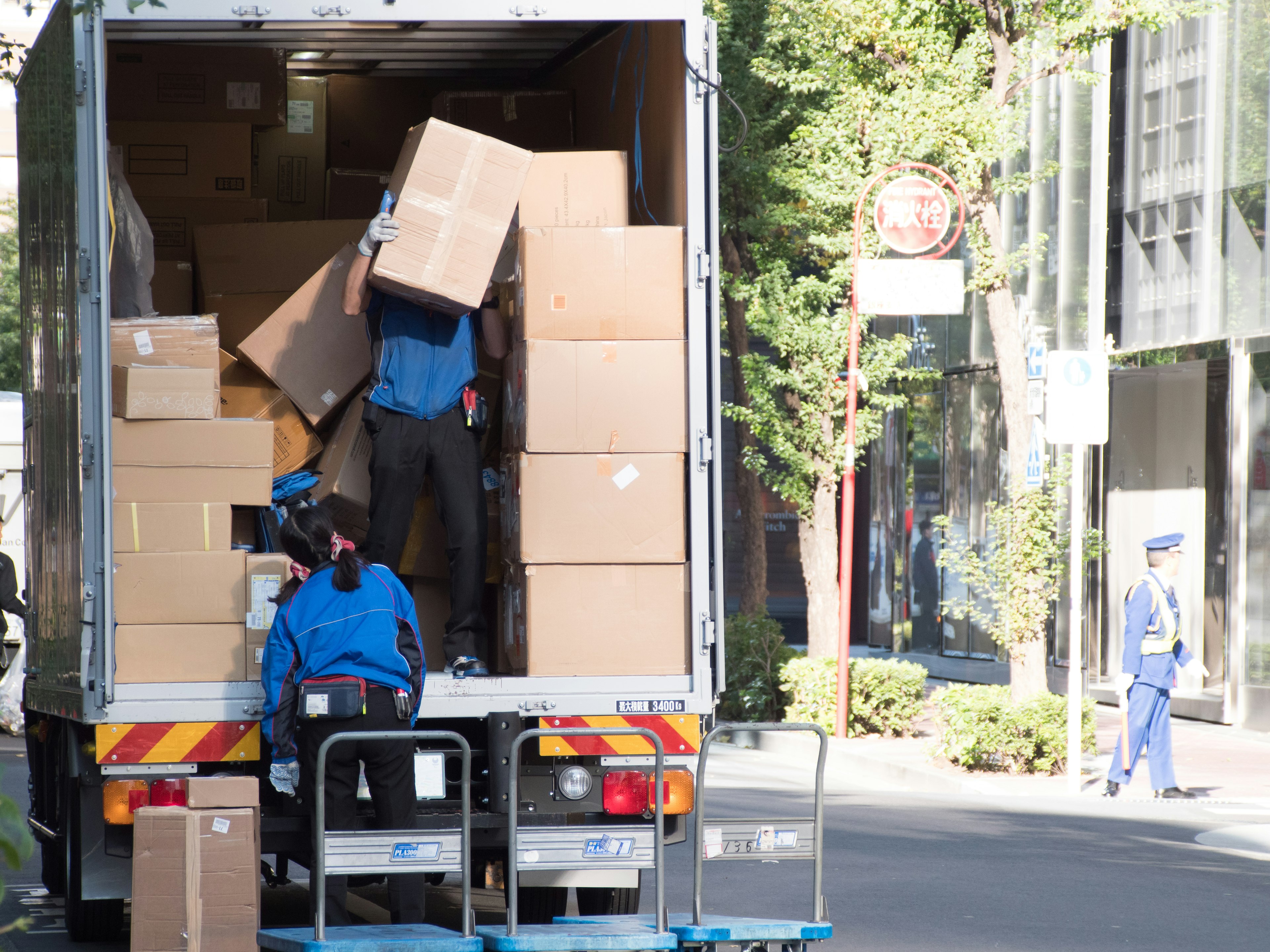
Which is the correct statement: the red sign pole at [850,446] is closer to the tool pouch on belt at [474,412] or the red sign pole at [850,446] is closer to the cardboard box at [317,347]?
the cardboard box at [317,347]

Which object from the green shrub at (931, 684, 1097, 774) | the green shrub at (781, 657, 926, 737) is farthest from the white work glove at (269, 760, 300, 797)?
the green shrub at (781, 657, 926, 737)

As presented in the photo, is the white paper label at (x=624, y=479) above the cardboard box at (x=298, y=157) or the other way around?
the other way around

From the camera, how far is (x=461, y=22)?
707 centimetres

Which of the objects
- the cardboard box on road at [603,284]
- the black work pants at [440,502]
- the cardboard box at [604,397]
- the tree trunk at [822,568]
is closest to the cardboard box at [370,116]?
the black work pants at [440,502]

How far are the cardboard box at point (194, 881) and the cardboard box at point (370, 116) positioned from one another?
416 centimetres

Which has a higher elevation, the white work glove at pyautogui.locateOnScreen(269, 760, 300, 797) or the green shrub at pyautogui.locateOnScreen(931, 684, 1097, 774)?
the white work glove at pyautogui.locateOnScreen(269, 760, 300, 797)

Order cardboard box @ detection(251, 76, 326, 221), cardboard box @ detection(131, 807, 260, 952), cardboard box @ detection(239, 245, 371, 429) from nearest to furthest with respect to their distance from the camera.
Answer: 1. cardboard box @ detection(131, 807, 260, 952)
2. cardboard box @ detection(239, 245, 371, 429)
3. cardboard box @ detection(251, 76, 326, 221)

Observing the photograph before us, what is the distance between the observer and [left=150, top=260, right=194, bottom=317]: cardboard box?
26.4ft

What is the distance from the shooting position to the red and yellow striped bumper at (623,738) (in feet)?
20.0

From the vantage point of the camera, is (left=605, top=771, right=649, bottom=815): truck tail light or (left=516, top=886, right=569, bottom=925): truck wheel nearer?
(left=605, top=771, right=649, bottom=815): truck tail light

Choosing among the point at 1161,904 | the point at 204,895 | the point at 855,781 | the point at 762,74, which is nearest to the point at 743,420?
the point at 762,74

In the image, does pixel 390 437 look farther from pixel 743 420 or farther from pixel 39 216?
pixel 743 420

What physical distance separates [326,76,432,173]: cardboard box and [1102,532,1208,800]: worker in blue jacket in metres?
6.03

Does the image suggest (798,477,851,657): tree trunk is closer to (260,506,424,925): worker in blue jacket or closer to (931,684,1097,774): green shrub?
(931,684,1097,774): green shrub
